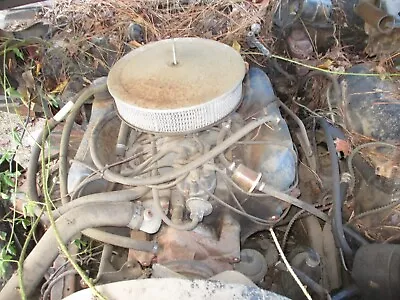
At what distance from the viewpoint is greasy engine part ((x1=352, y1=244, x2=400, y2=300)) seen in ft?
3.86

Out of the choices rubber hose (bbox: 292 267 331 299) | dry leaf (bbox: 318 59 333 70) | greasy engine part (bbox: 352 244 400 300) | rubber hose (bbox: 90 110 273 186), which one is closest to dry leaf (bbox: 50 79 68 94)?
rubber hose (bbox: 90 110 273 186)

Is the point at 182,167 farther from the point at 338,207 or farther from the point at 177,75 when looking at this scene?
the point at 338,207

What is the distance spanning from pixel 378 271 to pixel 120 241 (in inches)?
25.7

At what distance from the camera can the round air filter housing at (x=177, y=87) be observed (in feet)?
3.98

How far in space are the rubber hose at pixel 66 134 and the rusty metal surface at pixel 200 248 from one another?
1.03 ft

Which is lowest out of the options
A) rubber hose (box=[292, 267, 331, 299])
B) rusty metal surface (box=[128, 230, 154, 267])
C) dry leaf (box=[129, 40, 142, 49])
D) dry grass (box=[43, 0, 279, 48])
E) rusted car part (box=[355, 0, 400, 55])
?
rubber hose (box=[292, 267, 331, 299])

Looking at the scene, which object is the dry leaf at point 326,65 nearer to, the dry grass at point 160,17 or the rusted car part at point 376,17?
the rusted car part at point 376,17

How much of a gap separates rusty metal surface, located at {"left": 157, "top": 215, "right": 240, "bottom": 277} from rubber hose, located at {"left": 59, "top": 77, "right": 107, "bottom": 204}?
0.31 metres

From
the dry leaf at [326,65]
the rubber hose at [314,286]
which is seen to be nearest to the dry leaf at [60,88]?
the dry leaf at [326,65]

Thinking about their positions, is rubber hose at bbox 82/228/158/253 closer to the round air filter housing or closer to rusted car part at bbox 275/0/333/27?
the round air filter housing

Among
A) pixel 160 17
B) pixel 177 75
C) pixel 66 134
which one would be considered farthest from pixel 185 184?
pixel 160 17

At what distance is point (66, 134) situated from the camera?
1.45 m

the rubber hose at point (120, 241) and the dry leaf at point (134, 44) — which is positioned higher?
the dry leaf at point (134, 44)

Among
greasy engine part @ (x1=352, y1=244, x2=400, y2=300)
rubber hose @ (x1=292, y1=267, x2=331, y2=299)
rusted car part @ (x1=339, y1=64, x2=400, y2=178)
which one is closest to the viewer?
greasy engine part @ (x1=352, y1=244, x2=400, y2=300)
